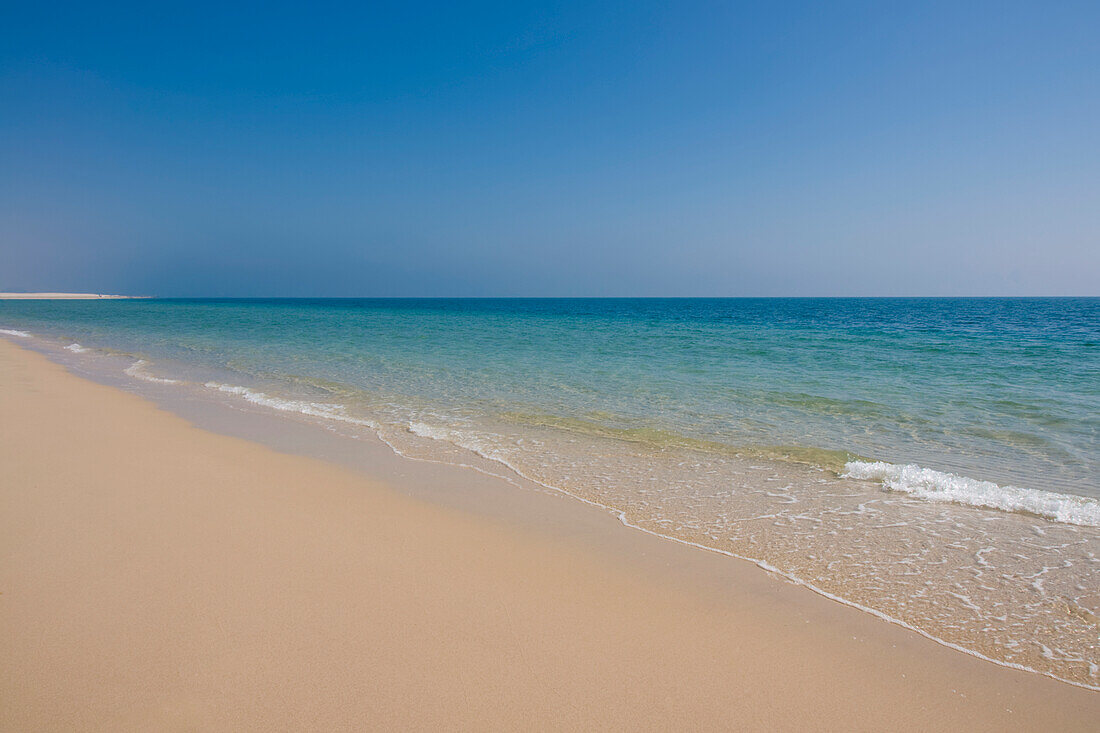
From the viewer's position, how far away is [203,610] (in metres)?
3.24

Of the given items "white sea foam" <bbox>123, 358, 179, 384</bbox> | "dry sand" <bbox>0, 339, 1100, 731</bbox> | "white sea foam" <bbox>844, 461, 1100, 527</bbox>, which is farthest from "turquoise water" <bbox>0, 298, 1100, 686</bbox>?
"dry sand" <bbox>0, 339, 1100, 731</bbox>

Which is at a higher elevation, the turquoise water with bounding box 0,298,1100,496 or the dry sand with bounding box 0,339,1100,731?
the turquoise water with bounding box 0,298,1100,496

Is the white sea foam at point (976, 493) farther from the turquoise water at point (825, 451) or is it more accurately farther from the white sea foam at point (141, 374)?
the white sea foam at point (141, 374)

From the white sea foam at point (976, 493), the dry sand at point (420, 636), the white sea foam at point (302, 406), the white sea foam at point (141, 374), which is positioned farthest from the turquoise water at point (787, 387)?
the dry sand at point (420, 636)

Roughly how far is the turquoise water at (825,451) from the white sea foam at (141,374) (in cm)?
13

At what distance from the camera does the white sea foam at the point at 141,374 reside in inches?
519

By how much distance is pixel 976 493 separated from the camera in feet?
18.4

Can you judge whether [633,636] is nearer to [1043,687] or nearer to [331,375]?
[1043,687]

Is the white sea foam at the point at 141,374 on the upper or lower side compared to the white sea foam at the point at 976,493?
upper

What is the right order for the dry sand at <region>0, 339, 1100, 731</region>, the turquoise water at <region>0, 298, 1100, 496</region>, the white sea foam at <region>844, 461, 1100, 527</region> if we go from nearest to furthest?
1. the dry sand at <region>0, 339, 1100, 731</region>
2. the white sea foam at <region>844, 461, 1100, 527</region>
3. the turquoise water at <region>0, 298, 1100, 496</region>

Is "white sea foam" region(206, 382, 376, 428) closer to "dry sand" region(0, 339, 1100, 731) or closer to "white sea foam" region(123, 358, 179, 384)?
"white sea foam" region(123, 358, 179, 384)

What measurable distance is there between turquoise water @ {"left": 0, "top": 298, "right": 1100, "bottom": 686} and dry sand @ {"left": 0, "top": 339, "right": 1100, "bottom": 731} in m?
0.61

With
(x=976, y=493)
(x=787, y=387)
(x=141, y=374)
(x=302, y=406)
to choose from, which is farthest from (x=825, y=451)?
(x=141, y=374)

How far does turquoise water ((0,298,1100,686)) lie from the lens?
3861 millimetres
